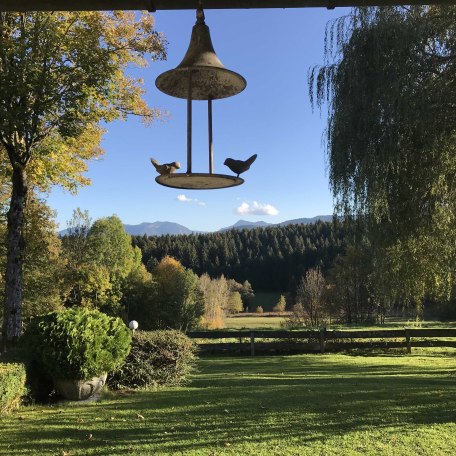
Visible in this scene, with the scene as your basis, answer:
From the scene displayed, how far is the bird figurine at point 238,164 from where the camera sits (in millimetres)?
2787

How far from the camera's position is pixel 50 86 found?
1002cm

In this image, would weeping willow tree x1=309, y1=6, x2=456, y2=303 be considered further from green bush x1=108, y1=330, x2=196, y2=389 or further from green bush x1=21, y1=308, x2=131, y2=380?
green bush x1=21, y1=308, x2=131, y2=380

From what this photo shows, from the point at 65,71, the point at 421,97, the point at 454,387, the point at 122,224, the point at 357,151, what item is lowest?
the point at 454,387

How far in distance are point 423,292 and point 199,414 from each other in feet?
24.6

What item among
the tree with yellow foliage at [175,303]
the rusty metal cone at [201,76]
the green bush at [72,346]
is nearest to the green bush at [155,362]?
the green bush at [72,346]

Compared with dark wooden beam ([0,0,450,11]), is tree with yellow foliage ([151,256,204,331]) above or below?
below

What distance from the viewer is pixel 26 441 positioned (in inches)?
213

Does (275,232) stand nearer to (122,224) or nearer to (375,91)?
(122,224)

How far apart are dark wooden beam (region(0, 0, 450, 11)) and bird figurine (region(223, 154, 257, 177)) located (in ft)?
2.74

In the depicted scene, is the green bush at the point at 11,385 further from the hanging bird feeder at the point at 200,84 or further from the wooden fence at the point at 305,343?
the wooden fence at the point at 305,343

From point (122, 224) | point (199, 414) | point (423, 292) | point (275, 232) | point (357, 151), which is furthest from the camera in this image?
point (275, 232)

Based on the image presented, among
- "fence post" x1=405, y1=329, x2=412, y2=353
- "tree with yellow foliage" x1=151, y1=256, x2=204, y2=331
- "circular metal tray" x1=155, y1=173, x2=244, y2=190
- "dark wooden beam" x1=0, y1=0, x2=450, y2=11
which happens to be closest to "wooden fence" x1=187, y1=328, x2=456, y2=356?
"fence post" x1=405, y1=329, x2=412, y2=353

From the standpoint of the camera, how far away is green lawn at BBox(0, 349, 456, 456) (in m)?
5.15

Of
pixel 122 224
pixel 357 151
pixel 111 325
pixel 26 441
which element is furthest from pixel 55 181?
pixel 122 224
